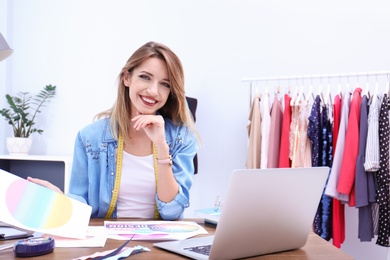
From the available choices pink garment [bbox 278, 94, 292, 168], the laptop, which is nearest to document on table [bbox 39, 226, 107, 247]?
the laptop

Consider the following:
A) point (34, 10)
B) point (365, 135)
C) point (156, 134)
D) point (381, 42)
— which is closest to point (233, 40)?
point (381, 42)

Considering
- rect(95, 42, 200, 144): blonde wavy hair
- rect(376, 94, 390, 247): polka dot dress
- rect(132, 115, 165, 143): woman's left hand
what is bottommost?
rect(376, 94, 390, 247): polka dot dress

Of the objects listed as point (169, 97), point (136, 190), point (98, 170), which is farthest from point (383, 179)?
point (98, 170)

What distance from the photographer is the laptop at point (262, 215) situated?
0.78 m

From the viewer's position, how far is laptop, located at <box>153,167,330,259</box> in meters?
0.78

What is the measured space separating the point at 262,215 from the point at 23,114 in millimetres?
2808

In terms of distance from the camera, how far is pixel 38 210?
101cm

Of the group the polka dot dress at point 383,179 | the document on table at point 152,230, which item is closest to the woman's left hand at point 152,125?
the document on table at point 152,230

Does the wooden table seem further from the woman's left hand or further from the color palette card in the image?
the woman's left hand

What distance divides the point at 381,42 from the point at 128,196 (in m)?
2.26

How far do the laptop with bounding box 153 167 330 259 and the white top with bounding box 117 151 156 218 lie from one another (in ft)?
1.87

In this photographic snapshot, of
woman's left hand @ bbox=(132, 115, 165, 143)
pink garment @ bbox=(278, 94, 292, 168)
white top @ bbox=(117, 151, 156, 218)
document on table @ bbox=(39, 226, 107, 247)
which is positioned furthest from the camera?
pink garment @ bbox=(278, 94, 292, 168)

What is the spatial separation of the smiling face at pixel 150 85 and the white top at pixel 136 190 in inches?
8.2

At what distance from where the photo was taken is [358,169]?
7.64 ft
